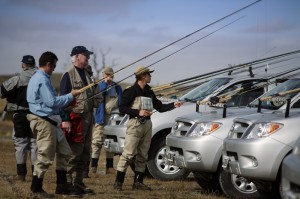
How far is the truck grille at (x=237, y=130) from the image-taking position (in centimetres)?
907

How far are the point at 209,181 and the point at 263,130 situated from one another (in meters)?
2.08

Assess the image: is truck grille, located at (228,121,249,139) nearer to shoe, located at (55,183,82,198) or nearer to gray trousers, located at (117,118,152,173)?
gray trousers, located at (117,118,152,173)

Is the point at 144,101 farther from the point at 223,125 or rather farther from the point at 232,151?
Result: the point at 232,151

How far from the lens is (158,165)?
Result: 12055 mm

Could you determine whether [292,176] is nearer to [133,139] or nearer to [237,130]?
[237,130]

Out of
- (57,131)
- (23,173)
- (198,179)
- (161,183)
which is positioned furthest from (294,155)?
(23,173)

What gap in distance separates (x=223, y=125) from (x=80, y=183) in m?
2.18

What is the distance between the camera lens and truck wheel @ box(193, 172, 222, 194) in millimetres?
10172

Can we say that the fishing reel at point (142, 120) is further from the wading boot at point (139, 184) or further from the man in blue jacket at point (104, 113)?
the man in blue jacket at point (104, 113)

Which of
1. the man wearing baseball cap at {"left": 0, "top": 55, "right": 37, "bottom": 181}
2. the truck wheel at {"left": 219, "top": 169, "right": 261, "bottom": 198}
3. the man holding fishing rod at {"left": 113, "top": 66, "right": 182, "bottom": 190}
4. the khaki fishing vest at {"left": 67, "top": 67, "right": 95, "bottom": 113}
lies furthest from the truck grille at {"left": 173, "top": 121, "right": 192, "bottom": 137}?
the man wearing baseball cap at {"left": 0, "top": 55, "right": 37, "bottom": 181}

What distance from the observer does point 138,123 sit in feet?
33.4

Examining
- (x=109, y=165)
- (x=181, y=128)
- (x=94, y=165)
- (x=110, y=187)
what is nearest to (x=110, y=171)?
(x=109, y=165)

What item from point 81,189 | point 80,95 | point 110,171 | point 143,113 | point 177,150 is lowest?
point 110,171

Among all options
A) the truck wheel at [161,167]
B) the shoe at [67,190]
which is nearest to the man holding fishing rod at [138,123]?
the shoe at [67,190]
